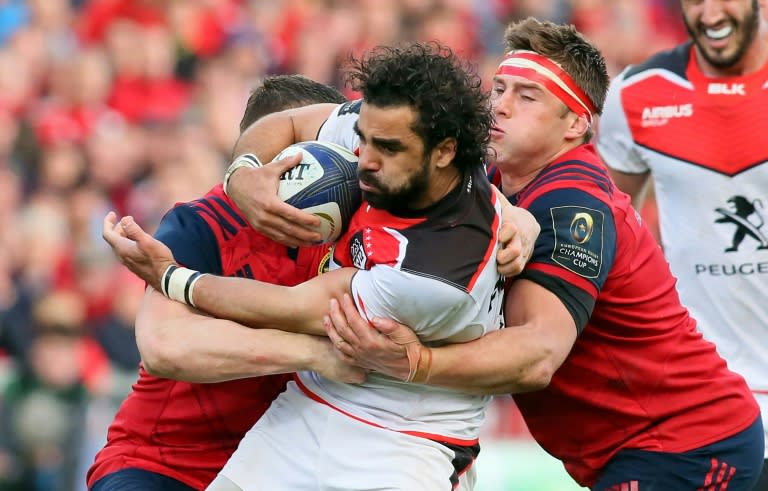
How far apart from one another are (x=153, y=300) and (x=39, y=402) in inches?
159

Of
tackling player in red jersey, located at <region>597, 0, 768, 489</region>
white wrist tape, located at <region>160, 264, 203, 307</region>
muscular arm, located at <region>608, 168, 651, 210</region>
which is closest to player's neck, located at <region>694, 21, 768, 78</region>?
tackling player in red jersey, located at <region>597, 0, 768, 489</region>

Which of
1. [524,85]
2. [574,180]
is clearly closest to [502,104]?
[524,85]

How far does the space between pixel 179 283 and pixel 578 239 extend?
1336 millimetres

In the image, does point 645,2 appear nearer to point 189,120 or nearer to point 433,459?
point 189,120

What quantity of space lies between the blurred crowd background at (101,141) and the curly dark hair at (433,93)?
4552mm

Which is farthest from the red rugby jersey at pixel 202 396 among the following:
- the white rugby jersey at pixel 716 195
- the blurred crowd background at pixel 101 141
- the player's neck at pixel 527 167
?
the blurred crowd background at pixel 101 141

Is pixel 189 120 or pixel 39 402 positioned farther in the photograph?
pixel 189 120

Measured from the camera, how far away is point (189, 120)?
1014 cm

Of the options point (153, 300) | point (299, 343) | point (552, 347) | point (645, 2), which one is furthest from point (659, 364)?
point (645, 2)

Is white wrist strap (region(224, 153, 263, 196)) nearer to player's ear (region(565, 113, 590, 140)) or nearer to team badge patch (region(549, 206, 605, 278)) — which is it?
team badge patch (region(549, 206, 605, 278))

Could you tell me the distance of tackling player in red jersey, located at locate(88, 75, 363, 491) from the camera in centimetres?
407

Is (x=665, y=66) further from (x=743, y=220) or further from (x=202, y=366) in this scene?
(x=202, y=366)

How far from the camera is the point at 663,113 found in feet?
19.0

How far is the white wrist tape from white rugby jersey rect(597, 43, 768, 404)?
245 centimetres
